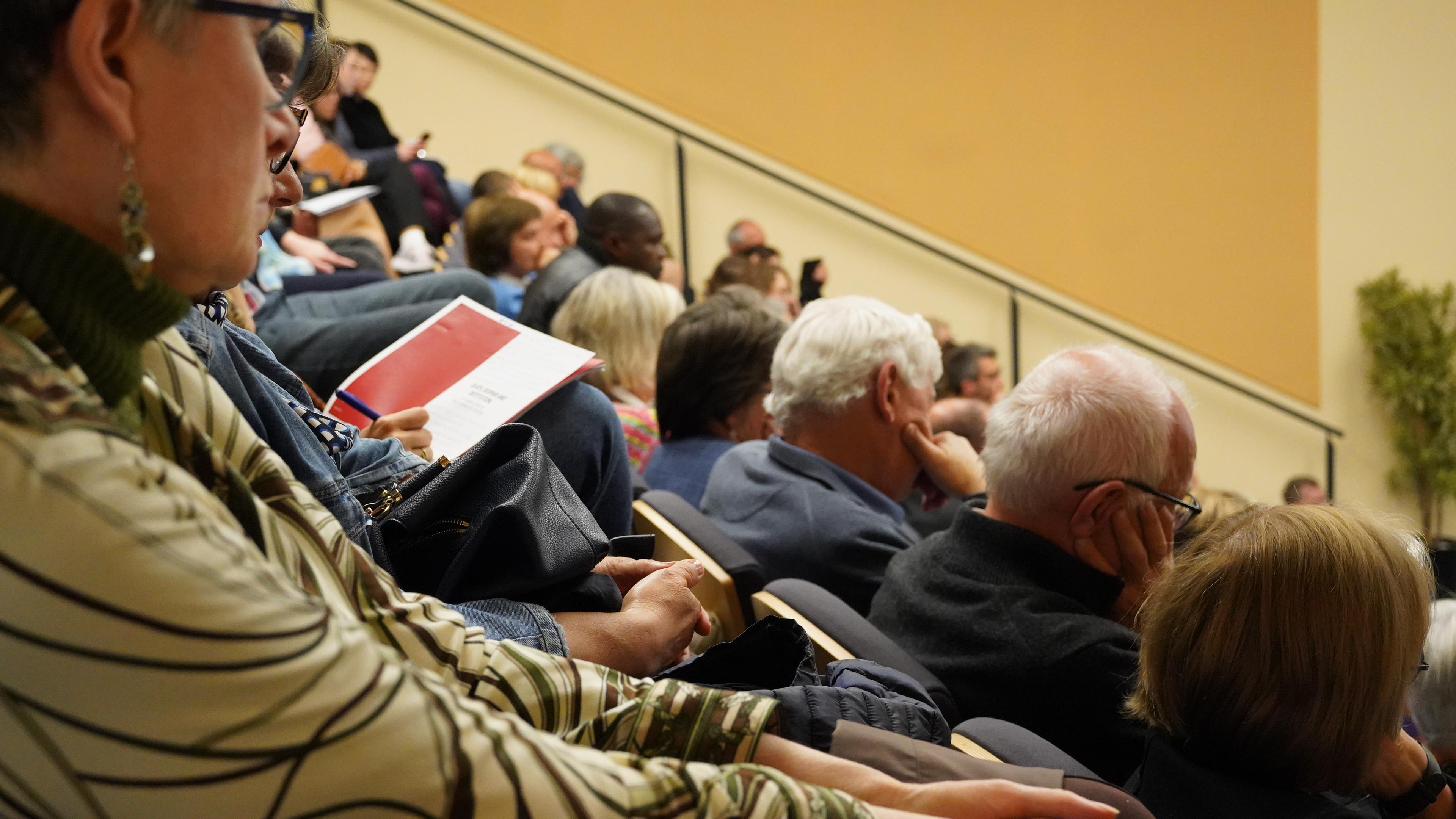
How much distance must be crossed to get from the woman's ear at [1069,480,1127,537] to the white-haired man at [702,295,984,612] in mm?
560

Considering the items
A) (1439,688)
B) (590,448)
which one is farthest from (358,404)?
(1439,688)

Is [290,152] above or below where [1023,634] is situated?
above

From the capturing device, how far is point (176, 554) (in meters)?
0.66

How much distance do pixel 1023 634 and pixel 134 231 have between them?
48.7 inches

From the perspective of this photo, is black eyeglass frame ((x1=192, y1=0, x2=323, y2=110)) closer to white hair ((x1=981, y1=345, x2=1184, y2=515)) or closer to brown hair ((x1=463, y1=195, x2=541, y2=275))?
white hair ((x1=981, y1=345, x2=1184, y2=515))

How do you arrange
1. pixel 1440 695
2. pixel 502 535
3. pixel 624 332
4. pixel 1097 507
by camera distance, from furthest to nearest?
1. pixel 624 332
2. pixel 1097 507
3. pixel 1440 695
4. pixel 502 535

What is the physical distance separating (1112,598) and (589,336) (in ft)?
5.67

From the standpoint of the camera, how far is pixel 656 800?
2.60ft

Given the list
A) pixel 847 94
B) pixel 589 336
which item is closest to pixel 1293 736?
pixel 589 336

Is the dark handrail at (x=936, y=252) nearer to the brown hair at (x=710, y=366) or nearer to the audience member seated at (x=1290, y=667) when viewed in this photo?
the brown hair at (x=710, y=366)

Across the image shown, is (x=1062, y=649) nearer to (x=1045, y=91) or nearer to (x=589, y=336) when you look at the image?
(x=589, y=336)

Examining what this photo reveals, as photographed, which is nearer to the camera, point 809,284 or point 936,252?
point 809,284

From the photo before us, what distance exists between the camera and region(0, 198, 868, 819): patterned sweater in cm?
64

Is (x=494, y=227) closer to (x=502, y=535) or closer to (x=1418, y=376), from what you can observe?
(x=502, y=535)
